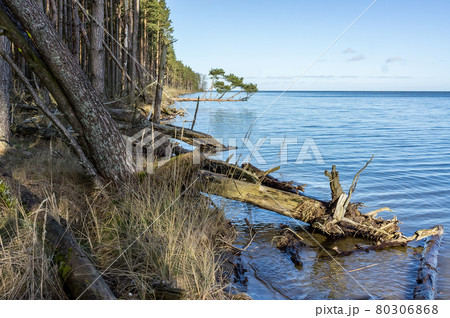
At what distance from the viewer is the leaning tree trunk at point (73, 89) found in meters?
4.59

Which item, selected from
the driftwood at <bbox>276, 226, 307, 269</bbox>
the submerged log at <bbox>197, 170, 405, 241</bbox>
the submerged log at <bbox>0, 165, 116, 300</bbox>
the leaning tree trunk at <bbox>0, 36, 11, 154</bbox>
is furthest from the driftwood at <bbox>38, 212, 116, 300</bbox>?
the leaning tree trunk at <bbox>0, 36, 11, 154</bbox>

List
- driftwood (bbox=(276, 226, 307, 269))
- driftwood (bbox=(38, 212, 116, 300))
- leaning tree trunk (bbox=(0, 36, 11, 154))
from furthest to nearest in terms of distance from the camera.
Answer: leaning tree trunk (bbox=(0, 36, 11, 154))
driftwood (bbox=(276, 226, 307, 269))
driftwood (bbox=(38, 212, 116, 300))

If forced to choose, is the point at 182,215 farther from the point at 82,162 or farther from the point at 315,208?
the point at 315,208

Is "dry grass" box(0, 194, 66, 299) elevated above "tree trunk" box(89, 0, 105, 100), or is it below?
below

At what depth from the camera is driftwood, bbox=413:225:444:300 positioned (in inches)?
162

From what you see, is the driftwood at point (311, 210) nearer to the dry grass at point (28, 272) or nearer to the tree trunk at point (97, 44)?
the dry grass at point (28, 272)

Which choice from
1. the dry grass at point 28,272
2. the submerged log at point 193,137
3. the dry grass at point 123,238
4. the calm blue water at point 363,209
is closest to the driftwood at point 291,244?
the calm blue water at point 363,209

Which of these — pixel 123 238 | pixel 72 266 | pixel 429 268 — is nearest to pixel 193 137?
pixel 123 238

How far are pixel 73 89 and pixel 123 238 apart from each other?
85.0 inches

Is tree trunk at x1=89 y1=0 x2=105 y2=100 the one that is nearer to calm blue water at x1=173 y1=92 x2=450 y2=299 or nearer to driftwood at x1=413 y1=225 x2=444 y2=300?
calm blue water at x1=173 y1=92 x2=450 y2=299

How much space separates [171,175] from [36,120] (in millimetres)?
5328

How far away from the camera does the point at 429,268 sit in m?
4.67

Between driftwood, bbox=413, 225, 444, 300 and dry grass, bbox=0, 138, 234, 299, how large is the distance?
2311 millimetres

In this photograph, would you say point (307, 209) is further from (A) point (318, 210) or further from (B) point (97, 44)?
(B) point (97, 44)
